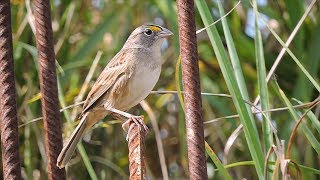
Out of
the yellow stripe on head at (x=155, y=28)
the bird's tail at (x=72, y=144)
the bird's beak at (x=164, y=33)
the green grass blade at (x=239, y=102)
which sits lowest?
the bird's tail at (x=72, y=144)

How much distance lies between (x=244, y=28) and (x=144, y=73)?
96 centimetres

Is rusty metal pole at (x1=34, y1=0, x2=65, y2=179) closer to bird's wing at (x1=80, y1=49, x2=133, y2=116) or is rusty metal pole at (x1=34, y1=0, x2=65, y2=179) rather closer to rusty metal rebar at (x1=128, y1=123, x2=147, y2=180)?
rusty metal rebar at (x1=128, y1=123, x2=147, y2=180)

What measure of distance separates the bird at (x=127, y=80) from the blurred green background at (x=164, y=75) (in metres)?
0.29

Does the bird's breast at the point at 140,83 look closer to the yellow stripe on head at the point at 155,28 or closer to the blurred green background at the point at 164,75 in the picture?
the yellow stripe on head at the point at 155,28

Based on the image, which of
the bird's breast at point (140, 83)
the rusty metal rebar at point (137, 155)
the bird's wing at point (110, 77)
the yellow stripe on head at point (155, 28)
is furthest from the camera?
the yellow stripe on head at point (155, 28)

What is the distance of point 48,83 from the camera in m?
1.53

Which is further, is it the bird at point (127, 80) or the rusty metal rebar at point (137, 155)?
the bird at point (127, 80)

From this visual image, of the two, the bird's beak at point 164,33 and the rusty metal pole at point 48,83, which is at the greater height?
the bird's beak at point 164,33

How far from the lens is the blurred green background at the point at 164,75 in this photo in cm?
284

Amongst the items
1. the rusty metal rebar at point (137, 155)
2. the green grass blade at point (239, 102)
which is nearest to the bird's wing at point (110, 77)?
the green grass blade at point (239, 102)

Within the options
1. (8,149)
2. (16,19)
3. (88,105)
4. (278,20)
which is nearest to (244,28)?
(278,20)

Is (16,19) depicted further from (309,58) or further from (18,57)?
(309,58)

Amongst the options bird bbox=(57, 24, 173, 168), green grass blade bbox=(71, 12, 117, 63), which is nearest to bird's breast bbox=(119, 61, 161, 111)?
bird bbox=(57, 24, 173, 168)

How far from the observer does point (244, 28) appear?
317 cm
